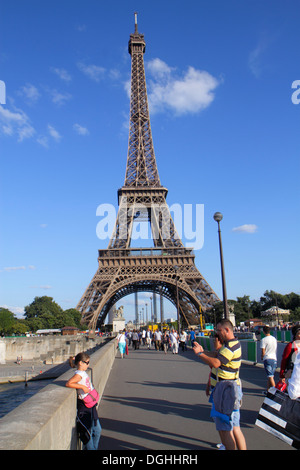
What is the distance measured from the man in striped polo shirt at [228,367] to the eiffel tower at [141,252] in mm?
43165

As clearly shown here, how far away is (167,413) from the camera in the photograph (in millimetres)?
7730

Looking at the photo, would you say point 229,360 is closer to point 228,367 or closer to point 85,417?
point 228,367

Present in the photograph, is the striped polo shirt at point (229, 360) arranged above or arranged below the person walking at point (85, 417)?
above

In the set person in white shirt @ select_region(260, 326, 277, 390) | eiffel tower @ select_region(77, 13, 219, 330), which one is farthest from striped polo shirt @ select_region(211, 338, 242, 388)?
eiffel tower @ select_region(77, 13, 219, 330)

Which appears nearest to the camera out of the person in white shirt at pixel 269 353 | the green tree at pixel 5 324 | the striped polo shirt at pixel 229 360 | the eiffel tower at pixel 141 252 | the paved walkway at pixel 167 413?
the striped polo shirt at pixel 229 360

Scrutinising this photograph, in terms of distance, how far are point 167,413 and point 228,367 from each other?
3525 millimetres

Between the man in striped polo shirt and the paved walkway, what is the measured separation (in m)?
1.03

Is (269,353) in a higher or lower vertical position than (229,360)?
lower

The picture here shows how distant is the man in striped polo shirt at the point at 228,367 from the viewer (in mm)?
4547

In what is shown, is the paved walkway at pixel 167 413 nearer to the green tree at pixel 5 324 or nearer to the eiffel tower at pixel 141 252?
the eiffel tower at pixel 141 252

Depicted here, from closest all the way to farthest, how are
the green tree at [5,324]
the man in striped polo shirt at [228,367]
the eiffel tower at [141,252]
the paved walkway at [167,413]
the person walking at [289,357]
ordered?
the man in striped polo shirt at [228,367] → the paved walkway at [167,413] → the person walking at [289,357] → the eiffel tower at [141,252] → the green tree at [5,324]

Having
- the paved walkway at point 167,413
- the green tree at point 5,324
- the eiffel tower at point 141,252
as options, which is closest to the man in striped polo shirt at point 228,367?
the paved walkway at point 167,413

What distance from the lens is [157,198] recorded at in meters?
63.4

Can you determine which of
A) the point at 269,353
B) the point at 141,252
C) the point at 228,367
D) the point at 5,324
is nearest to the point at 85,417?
the point at 228,367
